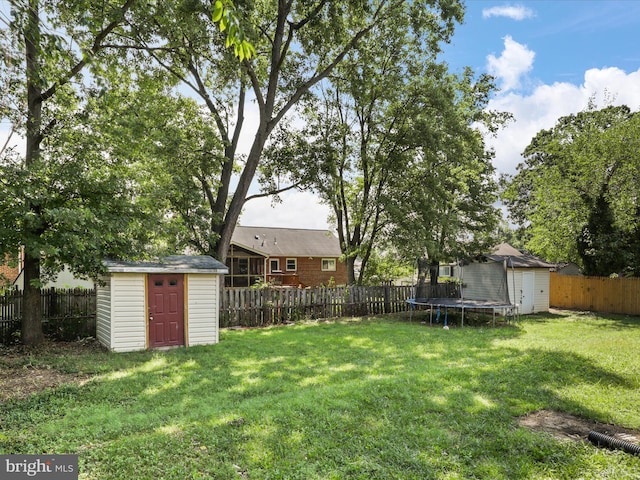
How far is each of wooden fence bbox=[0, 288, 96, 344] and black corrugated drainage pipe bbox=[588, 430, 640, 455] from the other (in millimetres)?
11834

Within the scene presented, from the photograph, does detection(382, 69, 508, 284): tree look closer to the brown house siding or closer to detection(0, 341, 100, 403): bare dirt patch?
the brown house siding

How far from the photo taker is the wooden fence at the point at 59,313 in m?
10.1

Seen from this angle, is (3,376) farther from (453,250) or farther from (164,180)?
(453,250)

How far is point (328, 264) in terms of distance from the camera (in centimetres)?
3089

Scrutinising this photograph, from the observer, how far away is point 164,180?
44.2 feet

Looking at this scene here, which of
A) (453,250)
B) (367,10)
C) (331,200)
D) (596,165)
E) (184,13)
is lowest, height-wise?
(453,250)

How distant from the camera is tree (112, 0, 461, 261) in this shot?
12547mm

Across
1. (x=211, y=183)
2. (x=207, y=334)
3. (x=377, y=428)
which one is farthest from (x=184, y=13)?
(x=377, y=428)

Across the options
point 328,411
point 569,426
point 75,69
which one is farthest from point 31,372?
point 569,426

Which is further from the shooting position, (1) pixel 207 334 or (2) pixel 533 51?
(1) pixel 207 334

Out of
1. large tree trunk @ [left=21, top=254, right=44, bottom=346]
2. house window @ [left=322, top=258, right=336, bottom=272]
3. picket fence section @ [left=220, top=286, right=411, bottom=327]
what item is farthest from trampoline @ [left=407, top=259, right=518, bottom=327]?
house window @ [left=322, top=258, right=336, bottom=272]

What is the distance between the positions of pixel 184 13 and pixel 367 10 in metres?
6.07

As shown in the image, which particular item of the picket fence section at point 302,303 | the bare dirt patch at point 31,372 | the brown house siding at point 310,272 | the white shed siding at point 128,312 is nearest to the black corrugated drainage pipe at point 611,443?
the bare dirt patch at point 31,372

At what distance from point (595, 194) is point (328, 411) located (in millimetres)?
19057
